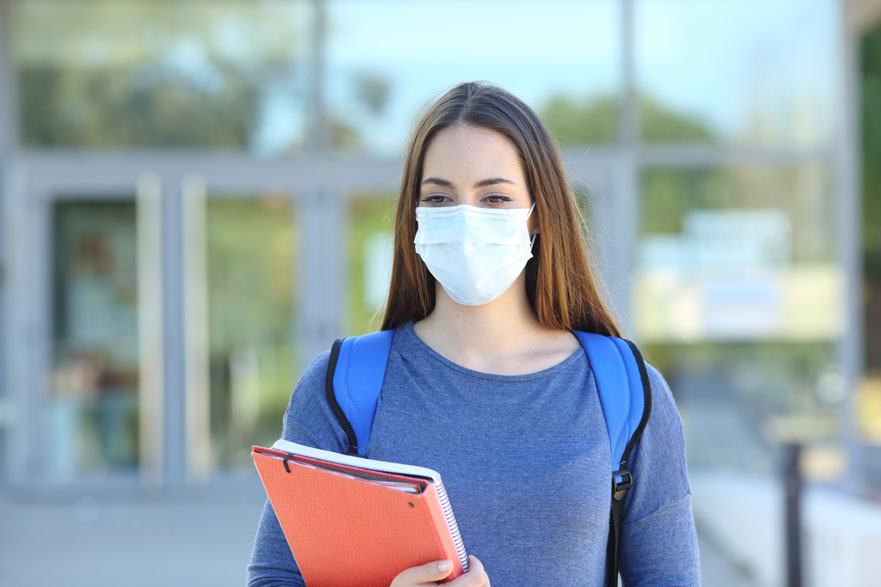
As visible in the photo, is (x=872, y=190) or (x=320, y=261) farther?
(x=872, y=190)

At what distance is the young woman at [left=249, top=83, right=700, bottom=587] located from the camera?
5.76ft

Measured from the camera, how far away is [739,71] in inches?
321

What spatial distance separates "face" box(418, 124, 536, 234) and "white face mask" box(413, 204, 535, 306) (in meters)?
0.02

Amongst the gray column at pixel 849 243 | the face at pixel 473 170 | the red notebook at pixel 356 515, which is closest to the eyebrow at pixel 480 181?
the face at pixel 473 170

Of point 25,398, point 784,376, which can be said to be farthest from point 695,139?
point 25,398

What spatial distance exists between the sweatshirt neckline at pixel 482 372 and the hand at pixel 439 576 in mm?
378

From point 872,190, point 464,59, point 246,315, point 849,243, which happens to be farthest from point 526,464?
point 872,190

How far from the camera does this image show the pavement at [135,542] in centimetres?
588

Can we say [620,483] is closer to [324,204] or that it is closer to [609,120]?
[324,204]

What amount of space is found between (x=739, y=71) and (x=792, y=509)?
14.8ft

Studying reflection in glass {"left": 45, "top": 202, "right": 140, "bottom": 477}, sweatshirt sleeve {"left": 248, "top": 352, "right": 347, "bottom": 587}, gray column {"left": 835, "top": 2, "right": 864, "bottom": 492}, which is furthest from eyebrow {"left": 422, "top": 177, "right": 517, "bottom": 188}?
gray column {"left": 835, "top": 2, "right": 864, "bottom": 492}

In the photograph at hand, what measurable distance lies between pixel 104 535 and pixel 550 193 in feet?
19.6

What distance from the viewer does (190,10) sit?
27.3 ft

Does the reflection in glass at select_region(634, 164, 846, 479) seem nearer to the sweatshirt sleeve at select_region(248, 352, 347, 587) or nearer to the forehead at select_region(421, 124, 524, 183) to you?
the forehead at select_region(421, 124, 524, 183)
